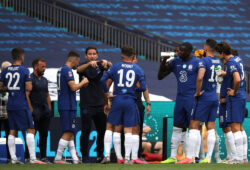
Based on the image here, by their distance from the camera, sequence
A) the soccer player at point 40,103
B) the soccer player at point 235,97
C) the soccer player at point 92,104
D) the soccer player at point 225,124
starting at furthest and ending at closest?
the soccer player at point 40,103, the soccer player at point 92,104, the soccer player at point 225,124, the soccer player at point 235,97

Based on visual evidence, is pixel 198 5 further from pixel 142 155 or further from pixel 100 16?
pixel 142 155

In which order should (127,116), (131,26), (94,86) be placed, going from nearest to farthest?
(127,116) → (94,86) → (131,26)

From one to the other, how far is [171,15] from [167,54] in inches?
339

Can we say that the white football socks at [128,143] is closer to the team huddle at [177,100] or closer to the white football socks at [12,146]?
the team huddle at [177,100]

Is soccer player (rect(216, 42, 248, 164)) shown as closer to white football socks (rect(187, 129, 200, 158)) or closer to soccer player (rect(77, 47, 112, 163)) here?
white football socks (rect(187, 129, 200, 158))

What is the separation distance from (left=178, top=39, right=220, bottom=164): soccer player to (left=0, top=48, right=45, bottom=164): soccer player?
201 centimetres

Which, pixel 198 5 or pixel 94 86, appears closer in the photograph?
pixel 94 86

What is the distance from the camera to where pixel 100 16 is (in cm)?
1527

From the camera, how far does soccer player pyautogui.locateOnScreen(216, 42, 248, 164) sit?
7402 millimetres

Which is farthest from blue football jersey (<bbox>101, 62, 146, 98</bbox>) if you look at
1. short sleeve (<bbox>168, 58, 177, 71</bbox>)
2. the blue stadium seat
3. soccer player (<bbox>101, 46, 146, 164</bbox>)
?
the blue stadium seat

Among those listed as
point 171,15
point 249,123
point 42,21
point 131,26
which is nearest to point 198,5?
point 171,15

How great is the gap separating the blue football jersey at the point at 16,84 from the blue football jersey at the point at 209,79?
2.29 meters

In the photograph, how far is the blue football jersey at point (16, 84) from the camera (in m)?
7.56

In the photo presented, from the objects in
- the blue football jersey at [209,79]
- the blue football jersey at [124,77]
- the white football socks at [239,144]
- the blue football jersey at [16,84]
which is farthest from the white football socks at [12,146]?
the white football socks at [239,144]
